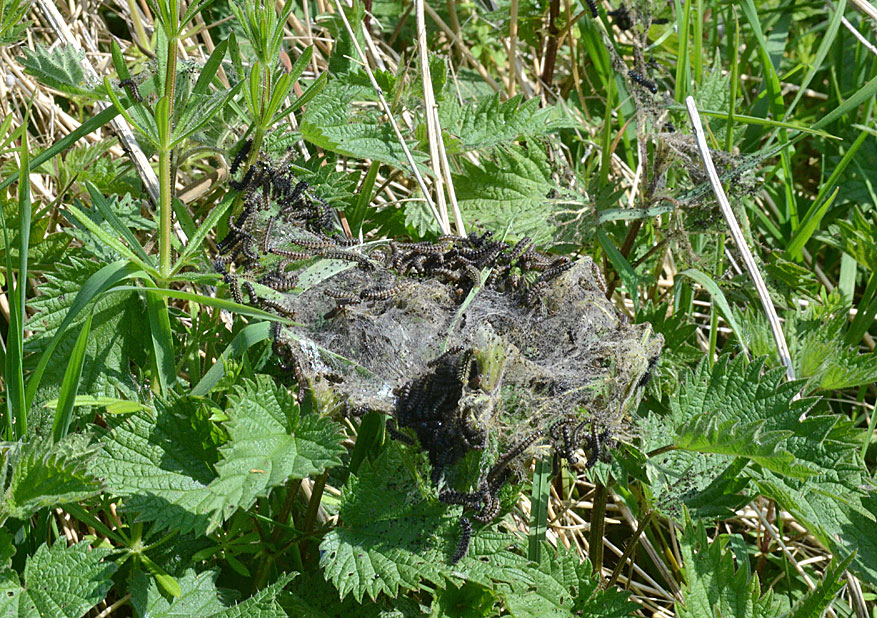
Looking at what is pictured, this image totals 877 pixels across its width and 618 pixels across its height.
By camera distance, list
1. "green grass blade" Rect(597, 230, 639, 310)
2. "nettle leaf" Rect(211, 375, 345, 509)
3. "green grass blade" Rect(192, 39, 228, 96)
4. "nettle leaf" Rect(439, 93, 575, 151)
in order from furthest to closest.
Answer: "nettle leaf" Rect(439, 93, 575, 151) → "green grass blade" Rect(597, 230, 639, 310) → "green grass blade" Rect(192, 39, 228, 96) → "nettle leaf" Rect(211, 375, 345, 509)

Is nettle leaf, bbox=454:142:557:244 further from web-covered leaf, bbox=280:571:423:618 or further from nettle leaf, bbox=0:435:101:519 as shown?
nettle leaf, bbox=0:435:101:519

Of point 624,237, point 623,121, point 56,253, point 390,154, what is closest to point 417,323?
point 390,154

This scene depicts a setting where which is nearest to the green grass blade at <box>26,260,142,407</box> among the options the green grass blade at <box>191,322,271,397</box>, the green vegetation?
the green vegetation

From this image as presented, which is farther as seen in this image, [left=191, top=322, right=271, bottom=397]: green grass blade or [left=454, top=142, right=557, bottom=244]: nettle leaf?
[left=454, top=142, right=557, bottom=244]: nettle leaf

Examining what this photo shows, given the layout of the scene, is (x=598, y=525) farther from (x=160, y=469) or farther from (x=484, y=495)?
(x=160, y=469)

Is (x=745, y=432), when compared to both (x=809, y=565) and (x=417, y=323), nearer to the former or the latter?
(x=417, y=323)
